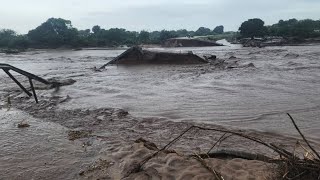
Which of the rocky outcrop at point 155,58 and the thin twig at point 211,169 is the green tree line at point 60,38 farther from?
the thin twig at point 211,169

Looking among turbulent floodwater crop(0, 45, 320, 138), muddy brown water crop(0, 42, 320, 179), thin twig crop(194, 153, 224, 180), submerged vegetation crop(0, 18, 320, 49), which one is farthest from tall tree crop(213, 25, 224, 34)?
thin twig crop(194, 153, 224, 180)

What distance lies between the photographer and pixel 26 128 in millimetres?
8031

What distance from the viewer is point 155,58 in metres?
23.3

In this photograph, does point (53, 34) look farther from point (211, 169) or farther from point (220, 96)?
point (211, 169)

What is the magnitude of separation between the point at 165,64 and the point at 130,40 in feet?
148

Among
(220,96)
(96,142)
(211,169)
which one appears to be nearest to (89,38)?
(220,96)

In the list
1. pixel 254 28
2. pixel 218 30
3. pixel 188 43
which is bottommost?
pixel 218 30

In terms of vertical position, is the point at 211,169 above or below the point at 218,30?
above

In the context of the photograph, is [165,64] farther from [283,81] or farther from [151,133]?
[151,133]

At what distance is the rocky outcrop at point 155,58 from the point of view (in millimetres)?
22938

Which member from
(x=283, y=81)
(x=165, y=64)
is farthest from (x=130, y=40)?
(x=283, y=81)

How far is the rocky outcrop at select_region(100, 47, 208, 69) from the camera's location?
75.3 feet

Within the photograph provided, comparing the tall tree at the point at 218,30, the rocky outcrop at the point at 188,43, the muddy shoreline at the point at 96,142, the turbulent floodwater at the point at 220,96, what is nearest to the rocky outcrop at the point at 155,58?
the turbulent floodwater at the point at 220,96

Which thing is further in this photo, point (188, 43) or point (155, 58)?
point (188, 43)
